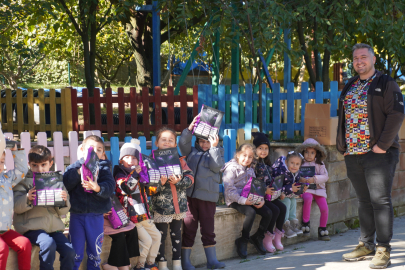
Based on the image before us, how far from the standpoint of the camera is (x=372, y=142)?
15.0ft

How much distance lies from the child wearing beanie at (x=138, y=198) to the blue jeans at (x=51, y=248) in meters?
0.75

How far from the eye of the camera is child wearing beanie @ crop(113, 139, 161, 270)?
4.42 m

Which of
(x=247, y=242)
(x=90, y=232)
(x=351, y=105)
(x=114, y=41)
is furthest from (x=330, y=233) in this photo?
(x=114, y=41)

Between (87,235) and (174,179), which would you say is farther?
(174,179)

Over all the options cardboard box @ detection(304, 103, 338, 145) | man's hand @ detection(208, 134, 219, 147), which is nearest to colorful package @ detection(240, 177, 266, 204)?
man's hand @ detection(208, 134, 219, 147)

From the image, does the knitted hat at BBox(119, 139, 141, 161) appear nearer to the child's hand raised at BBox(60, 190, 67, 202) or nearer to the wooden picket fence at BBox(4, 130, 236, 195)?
the wooden picket fence at BBox(4, 130, 236, 195)

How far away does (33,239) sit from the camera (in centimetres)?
380

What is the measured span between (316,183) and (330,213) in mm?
666

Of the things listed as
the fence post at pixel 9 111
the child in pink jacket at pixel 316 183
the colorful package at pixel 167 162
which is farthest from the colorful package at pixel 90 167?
the fence post at pixel 9 111

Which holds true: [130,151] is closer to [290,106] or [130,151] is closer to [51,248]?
[51,248]

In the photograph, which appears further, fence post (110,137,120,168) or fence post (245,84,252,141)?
fence post (245,84,252,141)

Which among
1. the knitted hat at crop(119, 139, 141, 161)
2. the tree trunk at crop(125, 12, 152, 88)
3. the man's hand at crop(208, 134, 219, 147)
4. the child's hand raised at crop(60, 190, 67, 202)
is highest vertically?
the tree trunk at crop(125, 12, 152, 88)

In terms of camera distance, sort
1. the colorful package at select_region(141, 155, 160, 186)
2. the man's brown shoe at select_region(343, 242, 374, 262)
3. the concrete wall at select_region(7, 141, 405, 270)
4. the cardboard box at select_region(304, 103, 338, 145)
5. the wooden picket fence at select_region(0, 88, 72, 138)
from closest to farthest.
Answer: the colorful package at select_region(141, 155, 160, 186)
the man's brown shoe at select_region(343, 242, 374, 262)
the concrete wall at select_region(7, 141, 405, 270)
the cardboard box at select_region(304, 103, 338, 145)
the wooden picket fence at select_region(0, 88, 72, 138)

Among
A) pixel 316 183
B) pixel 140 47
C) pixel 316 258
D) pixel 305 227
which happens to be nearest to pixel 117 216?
pixel 316 258
